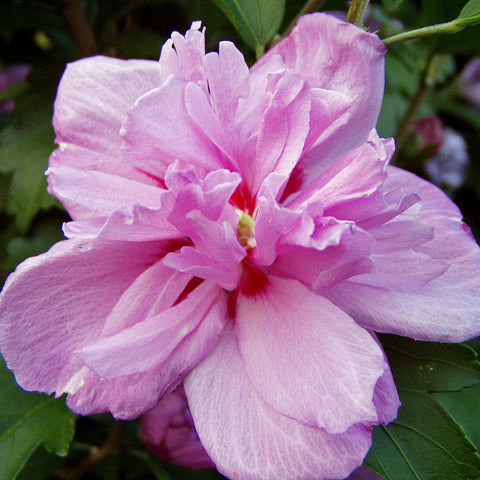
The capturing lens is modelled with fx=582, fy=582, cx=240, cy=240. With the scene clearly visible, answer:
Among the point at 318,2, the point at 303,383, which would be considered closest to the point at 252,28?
the point at 318,2

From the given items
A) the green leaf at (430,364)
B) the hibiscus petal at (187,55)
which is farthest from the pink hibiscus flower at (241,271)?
the green leaf at (430,364)

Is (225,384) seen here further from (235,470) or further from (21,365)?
(21,365)

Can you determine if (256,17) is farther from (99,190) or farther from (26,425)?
(26,425)

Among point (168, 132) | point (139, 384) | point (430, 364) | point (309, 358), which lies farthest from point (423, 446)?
point (168, 132)

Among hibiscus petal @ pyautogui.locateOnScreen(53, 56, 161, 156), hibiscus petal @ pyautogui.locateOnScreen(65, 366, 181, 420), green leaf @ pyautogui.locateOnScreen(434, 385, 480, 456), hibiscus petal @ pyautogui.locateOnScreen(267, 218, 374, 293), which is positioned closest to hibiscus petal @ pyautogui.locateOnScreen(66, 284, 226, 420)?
hibiscus petal @ pyautogui.locateOnScreen(65, 366, 181, 420)

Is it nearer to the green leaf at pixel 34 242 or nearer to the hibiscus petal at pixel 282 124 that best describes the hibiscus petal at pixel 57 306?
the hibiscus petal at pixel 282 124

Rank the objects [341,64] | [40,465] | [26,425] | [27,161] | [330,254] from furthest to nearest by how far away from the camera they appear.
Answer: [27,161], [40,465], [26,425], [341,64], [330,254]
